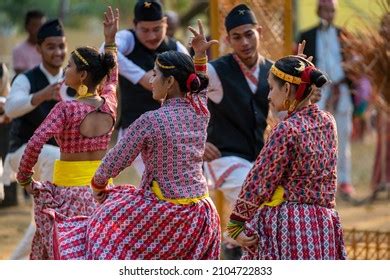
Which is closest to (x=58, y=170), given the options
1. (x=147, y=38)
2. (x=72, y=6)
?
(x=147, y=38)

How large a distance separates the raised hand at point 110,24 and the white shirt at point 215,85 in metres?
0.94

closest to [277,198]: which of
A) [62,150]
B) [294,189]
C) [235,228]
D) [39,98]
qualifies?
[294,189]

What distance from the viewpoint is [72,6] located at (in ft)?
79.4

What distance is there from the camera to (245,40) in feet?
30.5

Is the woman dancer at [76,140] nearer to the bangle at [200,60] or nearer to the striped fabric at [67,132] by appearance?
the striped fabric at [67,132]

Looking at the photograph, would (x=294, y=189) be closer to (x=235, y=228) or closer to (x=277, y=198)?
(x=277, y=198)

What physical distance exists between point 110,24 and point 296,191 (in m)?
1.92

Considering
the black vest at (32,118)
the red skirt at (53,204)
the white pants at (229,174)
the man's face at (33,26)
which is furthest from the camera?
the man's face at (33,26)

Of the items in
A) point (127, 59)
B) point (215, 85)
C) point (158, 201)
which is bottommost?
point (158, 201)

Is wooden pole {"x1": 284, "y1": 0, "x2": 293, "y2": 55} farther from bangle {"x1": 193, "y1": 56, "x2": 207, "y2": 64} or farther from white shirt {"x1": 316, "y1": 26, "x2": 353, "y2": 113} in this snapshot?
white shirt {"x1": 316, "y1": 26, "x2": 353, "y2": 113}

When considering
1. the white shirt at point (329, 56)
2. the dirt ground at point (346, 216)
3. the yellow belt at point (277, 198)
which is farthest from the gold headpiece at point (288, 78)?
the white shirt at point (329, 56)

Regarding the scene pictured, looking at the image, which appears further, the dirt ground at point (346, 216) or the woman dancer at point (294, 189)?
the dirt ground at point (346, 216)

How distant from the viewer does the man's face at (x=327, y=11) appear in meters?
12.7
